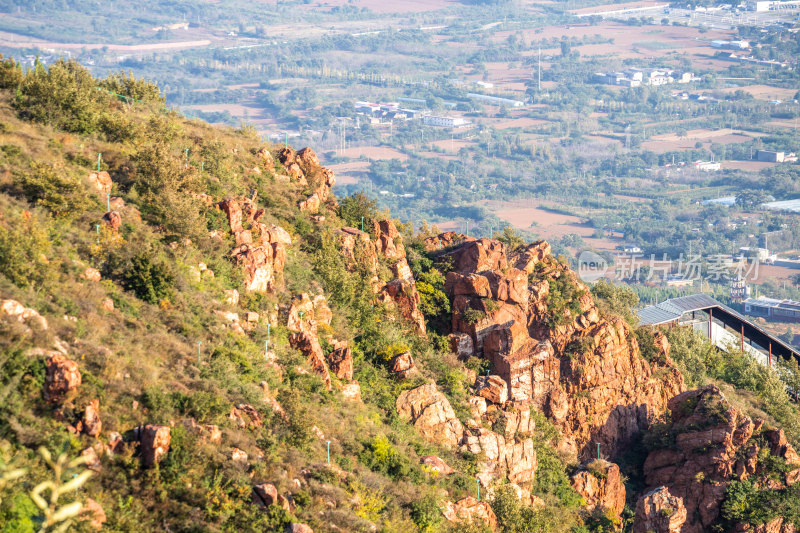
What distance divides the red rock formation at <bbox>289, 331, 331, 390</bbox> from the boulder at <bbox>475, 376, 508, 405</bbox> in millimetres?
5299

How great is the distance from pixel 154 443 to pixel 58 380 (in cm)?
209

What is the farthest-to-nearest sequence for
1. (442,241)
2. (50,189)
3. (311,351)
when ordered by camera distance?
(442,241)
(311,351)
(50,189)

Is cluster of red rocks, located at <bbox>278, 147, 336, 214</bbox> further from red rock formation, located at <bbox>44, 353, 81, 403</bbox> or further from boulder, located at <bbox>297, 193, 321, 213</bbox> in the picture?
red rock formation, located at <bbox>44, 353, 81, 403</bbox>

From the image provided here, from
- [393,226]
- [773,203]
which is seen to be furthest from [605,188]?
[393,226]

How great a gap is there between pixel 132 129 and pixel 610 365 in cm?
1653

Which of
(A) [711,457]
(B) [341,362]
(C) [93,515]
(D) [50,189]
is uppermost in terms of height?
A: (D) [50,189]

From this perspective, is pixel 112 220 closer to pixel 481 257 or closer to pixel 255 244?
pixel 255 244

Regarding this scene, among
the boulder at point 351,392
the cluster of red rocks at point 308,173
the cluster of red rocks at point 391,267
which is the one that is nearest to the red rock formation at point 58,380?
the boulder at point 351,392

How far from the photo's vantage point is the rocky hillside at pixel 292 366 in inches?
659

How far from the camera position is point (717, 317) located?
Answer: 4878 centimetres

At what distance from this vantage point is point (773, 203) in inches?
5310

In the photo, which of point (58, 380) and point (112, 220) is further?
point (112, 220)

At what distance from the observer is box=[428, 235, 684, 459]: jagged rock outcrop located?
27.7 meters

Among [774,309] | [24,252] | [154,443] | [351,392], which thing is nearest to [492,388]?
[351,392]
